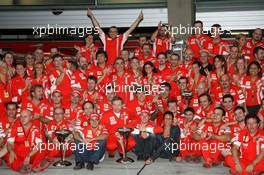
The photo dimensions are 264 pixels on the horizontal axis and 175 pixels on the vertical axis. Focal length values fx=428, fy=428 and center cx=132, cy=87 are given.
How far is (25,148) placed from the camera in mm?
8477

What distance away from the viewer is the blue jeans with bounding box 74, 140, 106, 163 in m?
8.45

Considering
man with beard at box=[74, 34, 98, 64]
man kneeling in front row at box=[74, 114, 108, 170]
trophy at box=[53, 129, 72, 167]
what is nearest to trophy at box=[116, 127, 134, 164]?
man kneeling in front row at box=[74, 114, 108, 170]

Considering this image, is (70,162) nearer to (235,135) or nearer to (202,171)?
(202,171)

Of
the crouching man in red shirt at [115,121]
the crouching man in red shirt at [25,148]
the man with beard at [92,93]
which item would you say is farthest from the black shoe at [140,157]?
the crouching man in red shirt at [25,148]

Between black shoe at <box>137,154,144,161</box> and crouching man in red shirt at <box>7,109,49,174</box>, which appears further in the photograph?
black shoe at <box>137,154,144,161</box>

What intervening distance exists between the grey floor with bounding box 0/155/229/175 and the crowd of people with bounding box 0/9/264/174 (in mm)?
154

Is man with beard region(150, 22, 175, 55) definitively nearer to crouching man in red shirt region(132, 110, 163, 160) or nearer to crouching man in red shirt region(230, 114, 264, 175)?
crouching man in red shirt region(132, 110, 163, 160)

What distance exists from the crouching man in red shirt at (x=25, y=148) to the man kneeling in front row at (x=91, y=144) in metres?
0.69

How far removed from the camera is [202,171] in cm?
824

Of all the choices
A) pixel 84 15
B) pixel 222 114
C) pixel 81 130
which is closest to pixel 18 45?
pixel 84 15

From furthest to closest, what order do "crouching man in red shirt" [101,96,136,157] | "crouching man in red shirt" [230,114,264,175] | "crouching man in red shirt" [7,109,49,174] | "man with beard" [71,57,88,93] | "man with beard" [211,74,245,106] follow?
"man with beard" [71,57,88,93] < "man with beard" [211,74,245,106] < "crouching man in red shirt" [101,96,136,157] < "crouching man in red shirt" [7,109,49,174] < "crouching man in red shirt" [230,114,264,175]

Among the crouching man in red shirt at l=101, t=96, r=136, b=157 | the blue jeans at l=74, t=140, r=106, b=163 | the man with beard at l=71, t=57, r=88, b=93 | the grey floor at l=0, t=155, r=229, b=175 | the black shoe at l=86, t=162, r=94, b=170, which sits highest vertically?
the man with beard at l=71, t=57, r=88, b=93

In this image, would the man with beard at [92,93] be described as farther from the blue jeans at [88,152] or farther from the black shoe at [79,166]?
the black shoe at [79,166]

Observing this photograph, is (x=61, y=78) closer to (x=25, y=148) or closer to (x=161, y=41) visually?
(x=25, y=148)
